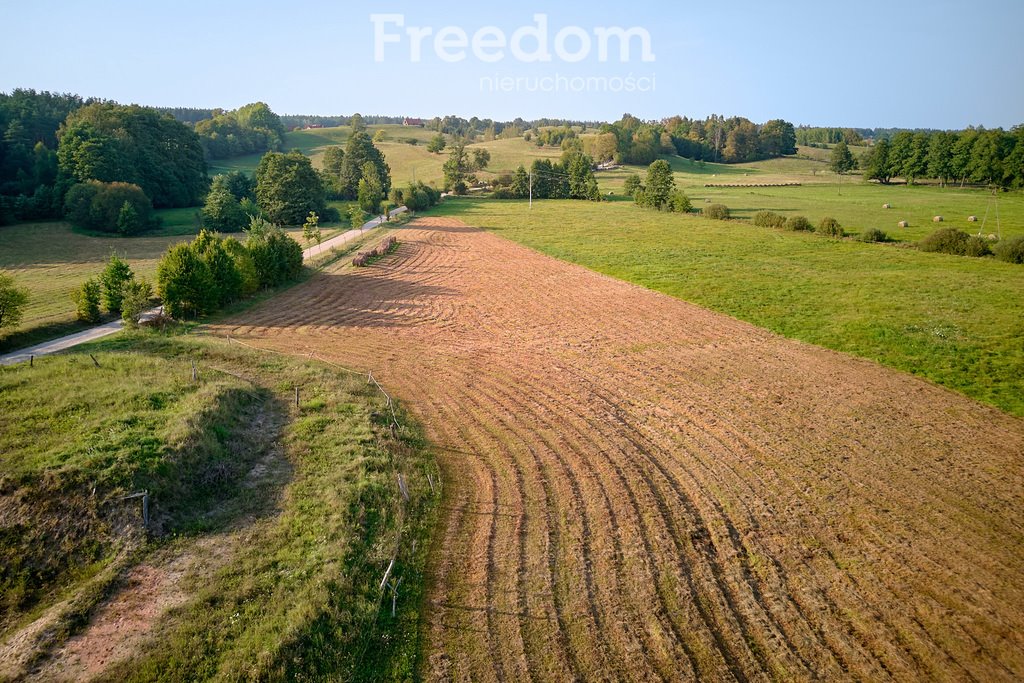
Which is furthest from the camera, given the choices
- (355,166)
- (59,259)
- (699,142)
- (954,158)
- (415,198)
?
(699,142)

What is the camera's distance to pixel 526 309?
32375mm

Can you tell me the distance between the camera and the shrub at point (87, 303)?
92.9 ft

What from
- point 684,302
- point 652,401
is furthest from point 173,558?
point 684,302

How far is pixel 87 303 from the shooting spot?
28.3m

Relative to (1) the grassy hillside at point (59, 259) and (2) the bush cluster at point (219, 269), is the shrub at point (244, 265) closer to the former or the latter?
(2) the bush cluster at point (219, 269)

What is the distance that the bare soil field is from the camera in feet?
31.6

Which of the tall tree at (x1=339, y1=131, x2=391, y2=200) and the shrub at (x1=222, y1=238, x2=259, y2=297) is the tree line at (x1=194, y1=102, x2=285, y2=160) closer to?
the tall tree at (x1=339, y1=131, x2=391, y2=200)

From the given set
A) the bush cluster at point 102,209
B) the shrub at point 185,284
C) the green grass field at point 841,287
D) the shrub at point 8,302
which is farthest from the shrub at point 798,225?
the bush cluster at point 102,209

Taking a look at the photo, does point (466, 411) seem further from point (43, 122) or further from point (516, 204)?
point (43, 122)

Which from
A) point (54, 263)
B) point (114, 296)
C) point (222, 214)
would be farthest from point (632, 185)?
point (114, 296)

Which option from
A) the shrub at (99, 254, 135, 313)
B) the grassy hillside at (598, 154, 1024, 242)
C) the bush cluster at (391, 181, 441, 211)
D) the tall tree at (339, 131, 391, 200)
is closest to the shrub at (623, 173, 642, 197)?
the grassy hillside at (598, 154, 1024, 242)

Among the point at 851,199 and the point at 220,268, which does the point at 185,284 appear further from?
the point at 851,199

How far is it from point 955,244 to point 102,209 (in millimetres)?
80356

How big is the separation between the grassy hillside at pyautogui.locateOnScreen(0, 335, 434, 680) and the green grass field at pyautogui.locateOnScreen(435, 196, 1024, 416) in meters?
21.7
